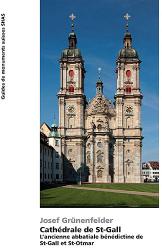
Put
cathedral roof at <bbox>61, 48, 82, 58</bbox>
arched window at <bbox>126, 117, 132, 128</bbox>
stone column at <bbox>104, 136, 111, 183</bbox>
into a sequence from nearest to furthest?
stone column at <bbox>104, 136, 111, 183</bbox>, arched window at <bbox>126, 117, 132, 128</bbox>, cathedral roof at <bbox>61, 48, 82, 58</bbox>

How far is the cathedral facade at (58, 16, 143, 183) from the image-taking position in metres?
64.2

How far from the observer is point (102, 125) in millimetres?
66688

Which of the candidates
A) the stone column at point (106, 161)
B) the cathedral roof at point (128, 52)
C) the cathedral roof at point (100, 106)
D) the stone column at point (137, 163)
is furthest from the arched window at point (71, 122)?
the cathedral roof at point (128, 52)

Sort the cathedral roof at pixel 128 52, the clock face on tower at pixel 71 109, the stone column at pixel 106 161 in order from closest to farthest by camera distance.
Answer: the stone column at pixel 106 161 < the clock face on tower at pixel 71 109 < the cathedral roof at pixel 128 52

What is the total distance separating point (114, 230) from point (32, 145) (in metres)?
4.17

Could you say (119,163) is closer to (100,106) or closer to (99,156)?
(99,156)

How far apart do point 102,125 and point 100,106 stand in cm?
332

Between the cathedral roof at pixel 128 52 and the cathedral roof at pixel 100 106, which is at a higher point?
the cathedral roof at pixel 128 52

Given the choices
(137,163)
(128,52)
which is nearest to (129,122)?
(137,163)

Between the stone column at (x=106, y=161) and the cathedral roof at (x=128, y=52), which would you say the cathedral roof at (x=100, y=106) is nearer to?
the stone column at (x=106, y=161)

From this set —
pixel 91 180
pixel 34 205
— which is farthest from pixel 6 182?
pixel 91 180

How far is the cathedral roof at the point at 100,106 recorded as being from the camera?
221ft

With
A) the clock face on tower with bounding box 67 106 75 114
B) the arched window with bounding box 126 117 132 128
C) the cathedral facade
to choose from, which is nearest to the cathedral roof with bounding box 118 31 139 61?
the cathedral facade

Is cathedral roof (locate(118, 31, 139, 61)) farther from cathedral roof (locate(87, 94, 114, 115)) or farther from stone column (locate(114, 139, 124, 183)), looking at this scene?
stone column (locate(114, 139, 124, 183))
